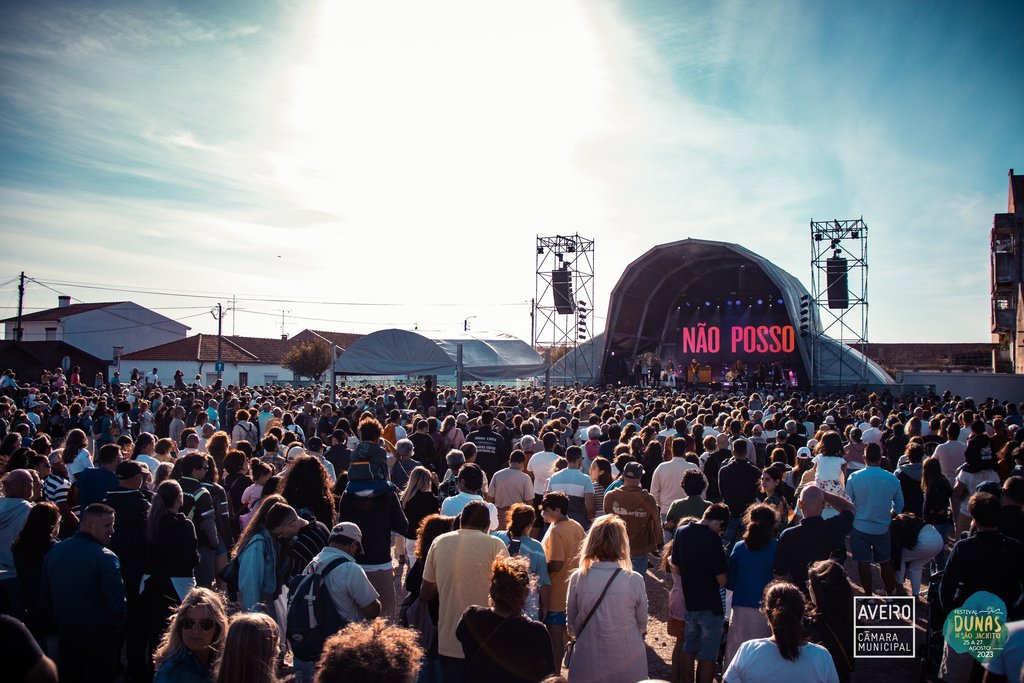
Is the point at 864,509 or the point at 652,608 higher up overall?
the point at 864,509

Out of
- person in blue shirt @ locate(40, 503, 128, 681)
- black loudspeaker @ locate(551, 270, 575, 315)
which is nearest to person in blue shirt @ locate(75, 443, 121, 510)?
person in blue shirt @ locate(40, 503, 128, 681)

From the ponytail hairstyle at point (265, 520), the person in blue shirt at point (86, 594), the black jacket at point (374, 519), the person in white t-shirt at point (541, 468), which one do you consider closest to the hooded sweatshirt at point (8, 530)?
the person in blue shirt at point (86, 594)

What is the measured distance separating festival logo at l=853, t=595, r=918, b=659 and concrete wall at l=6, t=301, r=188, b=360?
197 feet

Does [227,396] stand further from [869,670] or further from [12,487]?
[869,670]

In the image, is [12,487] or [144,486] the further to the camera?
[144,486]

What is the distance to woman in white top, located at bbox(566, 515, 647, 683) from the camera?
397 cm

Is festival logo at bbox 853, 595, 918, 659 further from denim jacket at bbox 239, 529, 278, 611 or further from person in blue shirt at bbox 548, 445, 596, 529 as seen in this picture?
denim jacket at bbox 239, 529, 278, 611

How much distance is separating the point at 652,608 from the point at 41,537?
514 cm

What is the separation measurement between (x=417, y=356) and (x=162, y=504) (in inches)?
495

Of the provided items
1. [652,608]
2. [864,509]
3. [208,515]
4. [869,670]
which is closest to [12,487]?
[208,515]

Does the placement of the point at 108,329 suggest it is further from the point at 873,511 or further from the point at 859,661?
the point at 859,661

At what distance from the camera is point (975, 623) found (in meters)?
4.36

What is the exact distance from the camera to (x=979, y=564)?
454 centimetres

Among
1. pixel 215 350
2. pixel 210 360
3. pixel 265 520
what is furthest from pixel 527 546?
pixel 215 350
